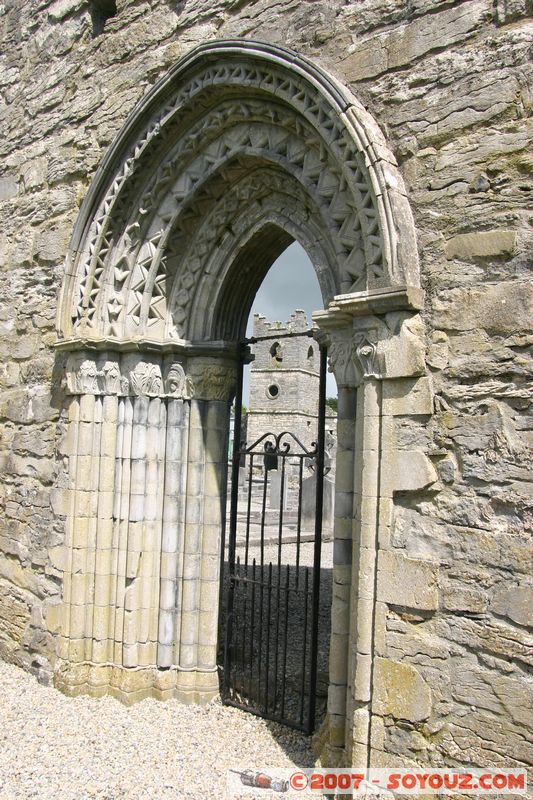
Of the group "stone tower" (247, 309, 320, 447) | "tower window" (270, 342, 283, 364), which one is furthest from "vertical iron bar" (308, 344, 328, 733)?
"stone tower" (247, 309, 320, 447)

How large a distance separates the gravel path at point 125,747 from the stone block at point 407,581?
1.47 metres

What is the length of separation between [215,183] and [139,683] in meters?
3.73

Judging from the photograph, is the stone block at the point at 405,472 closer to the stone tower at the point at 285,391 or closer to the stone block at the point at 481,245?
the stone block at the point at 481,245

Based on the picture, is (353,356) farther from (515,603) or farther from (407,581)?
(515,603)

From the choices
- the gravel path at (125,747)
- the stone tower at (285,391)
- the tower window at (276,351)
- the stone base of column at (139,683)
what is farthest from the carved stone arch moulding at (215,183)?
the stone tower at (285,391)

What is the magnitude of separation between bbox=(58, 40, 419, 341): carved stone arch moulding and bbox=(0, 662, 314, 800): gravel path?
2721mm

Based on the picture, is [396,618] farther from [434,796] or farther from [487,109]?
[487,109]

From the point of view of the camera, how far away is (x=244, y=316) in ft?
17.3

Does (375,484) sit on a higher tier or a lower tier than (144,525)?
higher

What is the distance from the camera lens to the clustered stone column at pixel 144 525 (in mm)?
4961

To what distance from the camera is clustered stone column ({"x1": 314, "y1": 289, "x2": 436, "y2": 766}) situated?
11.0 ft

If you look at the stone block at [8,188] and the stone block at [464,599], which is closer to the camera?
the stone block at [464,599]

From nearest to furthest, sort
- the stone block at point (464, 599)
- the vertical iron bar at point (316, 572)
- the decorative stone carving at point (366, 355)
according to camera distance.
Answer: the stone block at point (464, 599) → the decorative stone carving at point (366, 355) → the vertical iron bar at point (316, 572)

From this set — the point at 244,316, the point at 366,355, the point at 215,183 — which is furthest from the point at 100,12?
the point at 366,355
